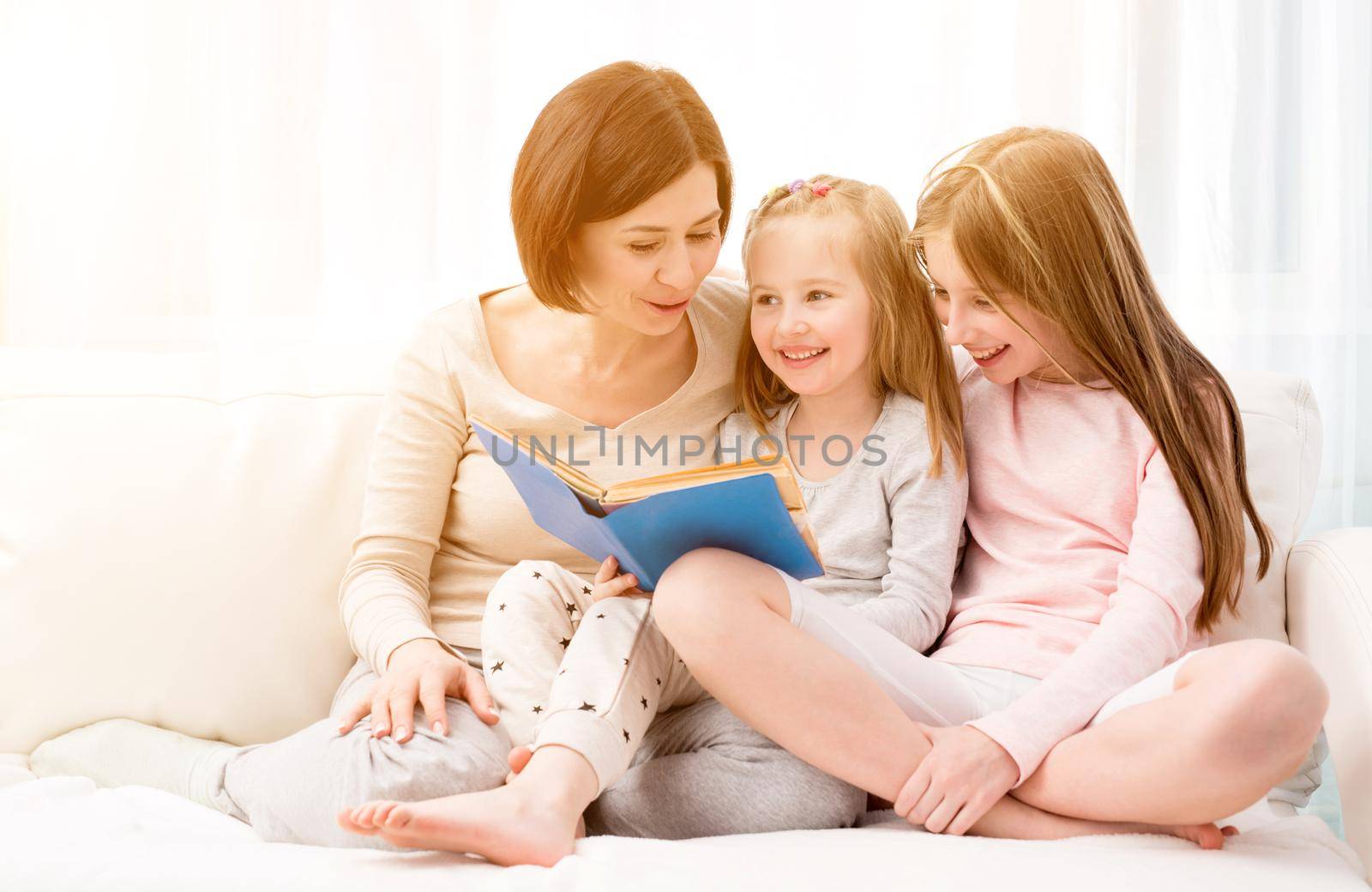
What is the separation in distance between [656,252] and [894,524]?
417mm

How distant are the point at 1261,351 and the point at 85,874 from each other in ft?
6.14

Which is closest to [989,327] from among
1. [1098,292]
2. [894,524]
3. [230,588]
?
[1098,292]

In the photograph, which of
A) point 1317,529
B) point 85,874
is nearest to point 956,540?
point 85,874

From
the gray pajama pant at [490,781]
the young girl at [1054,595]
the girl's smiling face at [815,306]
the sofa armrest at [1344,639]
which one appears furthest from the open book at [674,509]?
the sofa armrest at [1344,639]

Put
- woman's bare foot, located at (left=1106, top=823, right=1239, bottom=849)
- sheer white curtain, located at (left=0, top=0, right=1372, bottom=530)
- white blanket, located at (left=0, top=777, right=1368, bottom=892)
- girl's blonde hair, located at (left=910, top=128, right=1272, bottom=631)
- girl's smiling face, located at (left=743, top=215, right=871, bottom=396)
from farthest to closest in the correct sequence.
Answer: sheer white curtain, located at (left=0, top=0, right=1372, bottom=530) → girl's smiling face, located at (left=743, top=215, right=871, bottom=396) → girl's blonde hair, located at (left=910, top=128, right=1272, bottom=631) → woman's bare foot, located at (left=1106, top=823, right=1239, bottom=849) → white blanket, located at (left=0, top=777, right=1368, bottom=892)

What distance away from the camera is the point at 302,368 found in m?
1.46

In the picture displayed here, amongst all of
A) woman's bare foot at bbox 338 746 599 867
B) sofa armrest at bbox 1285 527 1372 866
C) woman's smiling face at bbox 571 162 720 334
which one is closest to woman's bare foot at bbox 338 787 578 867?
woman's bare foot at bbox 338 746 599 867

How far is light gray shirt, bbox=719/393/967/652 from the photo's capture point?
1.22 m

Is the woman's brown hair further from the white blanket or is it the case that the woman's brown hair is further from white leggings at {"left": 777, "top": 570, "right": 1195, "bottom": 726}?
the white blanket

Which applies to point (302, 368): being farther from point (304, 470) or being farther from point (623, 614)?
point (623, 614)

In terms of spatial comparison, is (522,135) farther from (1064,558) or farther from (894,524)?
(1064,558)

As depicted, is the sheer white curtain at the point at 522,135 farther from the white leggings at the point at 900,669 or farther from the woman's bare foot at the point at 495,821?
the woman's bare foot at the point at 495,821

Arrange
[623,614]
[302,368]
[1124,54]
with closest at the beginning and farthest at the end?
[623,614] < [302,368] < [1124,54]

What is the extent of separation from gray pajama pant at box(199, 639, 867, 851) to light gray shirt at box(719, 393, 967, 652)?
0.70 feet
